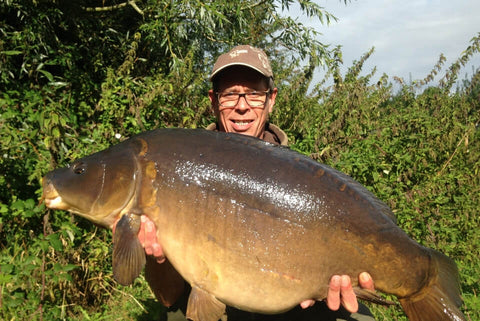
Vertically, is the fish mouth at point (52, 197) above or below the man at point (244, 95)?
below

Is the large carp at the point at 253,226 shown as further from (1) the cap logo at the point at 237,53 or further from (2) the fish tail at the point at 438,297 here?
(1) the cap logo at the point at 237,53

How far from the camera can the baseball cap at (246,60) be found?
2.27 metres

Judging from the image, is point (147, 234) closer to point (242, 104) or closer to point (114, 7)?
point (242, 104)

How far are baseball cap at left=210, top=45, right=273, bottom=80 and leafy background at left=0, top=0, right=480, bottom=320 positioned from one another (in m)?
1.08

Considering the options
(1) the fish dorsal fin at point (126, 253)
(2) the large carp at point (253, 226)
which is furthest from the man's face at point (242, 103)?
(1) the fish dorsal fin at point (126, 253)

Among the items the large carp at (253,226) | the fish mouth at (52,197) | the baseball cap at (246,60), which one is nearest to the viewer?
the large carp at (253,226)

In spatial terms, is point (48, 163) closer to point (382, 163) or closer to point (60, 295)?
point (60, 295)

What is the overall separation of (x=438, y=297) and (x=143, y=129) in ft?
8.29

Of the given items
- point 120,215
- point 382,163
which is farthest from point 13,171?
point 382,163

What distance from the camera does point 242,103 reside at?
234cm

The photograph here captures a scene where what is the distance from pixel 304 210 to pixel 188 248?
46 cm

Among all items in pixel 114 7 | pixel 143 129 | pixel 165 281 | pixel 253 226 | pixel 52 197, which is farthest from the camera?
pixel 114 7

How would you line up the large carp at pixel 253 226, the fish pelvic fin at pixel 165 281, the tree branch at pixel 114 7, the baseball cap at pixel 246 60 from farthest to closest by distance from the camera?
the tree branch at pixel 114 7, the baseball cap at pixel 246 60, the fish pelvic fin at pixel 165 281, the large carp at pixel 253 226

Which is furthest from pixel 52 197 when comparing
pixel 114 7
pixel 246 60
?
pixel 114 7
